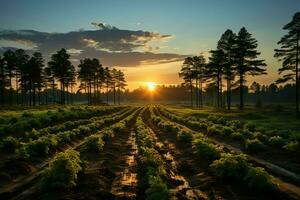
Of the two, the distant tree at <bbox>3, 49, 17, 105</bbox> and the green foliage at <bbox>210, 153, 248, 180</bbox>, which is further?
the distant tree at <bbox>3, 49, 17, 105</bbox>

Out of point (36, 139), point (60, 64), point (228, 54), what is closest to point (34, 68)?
A: point (60, 64)

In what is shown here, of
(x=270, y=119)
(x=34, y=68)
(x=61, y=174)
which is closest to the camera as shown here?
(x=61, y=174)

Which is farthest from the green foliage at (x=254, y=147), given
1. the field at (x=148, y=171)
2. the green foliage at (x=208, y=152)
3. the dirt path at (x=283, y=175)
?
the green foliage at (x=208, y=152)

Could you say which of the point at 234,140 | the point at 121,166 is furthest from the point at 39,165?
the point at 234,140

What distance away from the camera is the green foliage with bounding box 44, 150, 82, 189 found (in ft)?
35.7

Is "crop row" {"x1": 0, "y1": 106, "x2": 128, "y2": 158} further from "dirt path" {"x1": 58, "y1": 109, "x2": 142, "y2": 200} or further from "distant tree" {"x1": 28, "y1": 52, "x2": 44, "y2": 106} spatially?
"distant tree" {"x1": 28, "y1": 52, "x2": 44, "y2": 106}

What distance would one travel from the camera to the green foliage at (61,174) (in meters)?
10.9

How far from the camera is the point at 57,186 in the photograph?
35.4ft

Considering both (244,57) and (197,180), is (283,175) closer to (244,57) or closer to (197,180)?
(197,180)

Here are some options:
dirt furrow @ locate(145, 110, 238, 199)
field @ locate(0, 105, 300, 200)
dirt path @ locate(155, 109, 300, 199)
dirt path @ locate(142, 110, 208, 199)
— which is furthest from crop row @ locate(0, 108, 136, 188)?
dirt path @ locate(155, 109, 300, 199)

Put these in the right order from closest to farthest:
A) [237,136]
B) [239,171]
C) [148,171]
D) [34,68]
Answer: [239,171] < [148,171] < [237,136] < [34,68]

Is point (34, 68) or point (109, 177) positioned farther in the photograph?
point (34, 68)

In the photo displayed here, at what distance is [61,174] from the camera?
36.7 feet

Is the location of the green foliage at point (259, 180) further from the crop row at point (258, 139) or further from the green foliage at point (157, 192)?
the crop row at point (258, 139)
